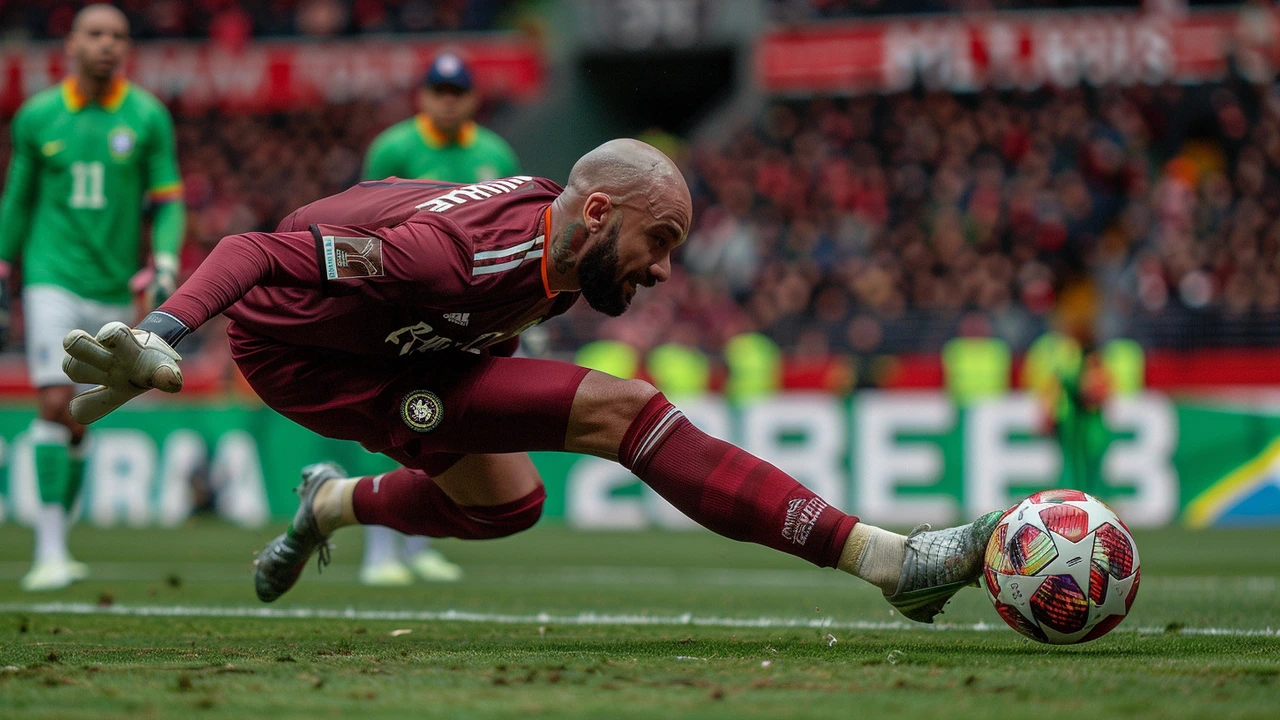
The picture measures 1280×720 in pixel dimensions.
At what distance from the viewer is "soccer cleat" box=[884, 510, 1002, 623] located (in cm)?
418

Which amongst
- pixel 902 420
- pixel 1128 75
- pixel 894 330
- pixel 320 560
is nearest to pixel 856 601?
pixel 320 560

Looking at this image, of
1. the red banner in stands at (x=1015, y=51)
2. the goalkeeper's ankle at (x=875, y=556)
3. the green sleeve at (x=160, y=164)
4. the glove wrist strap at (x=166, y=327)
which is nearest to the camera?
the glove wrist strap at (x=166, y=327)

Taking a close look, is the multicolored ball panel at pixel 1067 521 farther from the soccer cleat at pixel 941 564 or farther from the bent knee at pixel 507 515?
the bent knee at pixel 507 515

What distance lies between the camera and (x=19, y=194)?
23.6 ft

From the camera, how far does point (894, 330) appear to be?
51.1 feet

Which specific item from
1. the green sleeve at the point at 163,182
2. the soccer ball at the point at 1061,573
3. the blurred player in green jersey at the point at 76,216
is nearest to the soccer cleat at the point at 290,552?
the blurred player in green jersey at the point at 76,216

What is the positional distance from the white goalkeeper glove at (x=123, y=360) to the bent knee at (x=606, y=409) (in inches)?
47.7

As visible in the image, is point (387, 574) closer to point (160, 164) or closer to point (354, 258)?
point (160, 164)

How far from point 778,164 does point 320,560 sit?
51.9 feet

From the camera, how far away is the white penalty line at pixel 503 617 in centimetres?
508

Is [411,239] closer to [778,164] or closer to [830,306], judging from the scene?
[830,306]

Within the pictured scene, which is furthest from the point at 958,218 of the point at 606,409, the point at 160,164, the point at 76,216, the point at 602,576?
the point at 606,409

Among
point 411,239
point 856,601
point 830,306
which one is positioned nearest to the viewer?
point 411,239

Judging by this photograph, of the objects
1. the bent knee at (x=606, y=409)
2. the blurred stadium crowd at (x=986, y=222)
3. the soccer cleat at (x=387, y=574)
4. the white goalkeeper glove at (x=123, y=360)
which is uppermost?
the blurred stadium crowd at (x=986, y=222)
